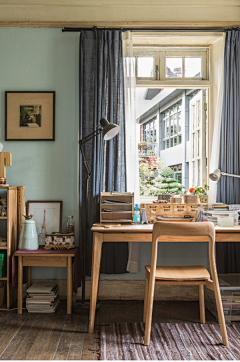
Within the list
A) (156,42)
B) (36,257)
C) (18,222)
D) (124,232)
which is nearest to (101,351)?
(124,232)

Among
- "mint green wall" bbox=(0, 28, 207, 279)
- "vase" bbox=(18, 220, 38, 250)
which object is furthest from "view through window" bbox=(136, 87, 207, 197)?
"vase" bbox=(18, 220, 38, 250)

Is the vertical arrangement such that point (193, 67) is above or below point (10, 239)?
above

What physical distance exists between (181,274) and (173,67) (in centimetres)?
215

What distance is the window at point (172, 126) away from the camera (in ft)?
11.3

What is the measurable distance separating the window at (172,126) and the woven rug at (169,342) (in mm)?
1811

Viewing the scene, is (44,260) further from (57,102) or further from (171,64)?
(171,64)

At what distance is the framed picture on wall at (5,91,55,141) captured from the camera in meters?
3.16

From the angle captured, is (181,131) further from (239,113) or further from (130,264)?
(130,264)

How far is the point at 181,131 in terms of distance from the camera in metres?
3.45

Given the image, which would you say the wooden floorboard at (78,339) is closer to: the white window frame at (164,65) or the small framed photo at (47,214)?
the small framed photo at (47,214)

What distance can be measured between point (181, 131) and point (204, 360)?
220 centimetres

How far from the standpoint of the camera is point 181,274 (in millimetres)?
2326

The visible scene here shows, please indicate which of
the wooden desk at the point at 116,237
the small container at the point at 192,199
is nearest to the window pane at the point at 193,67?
the small container at the point at 192,199

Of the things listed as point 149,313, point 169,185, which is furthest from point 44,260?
point 169,185
